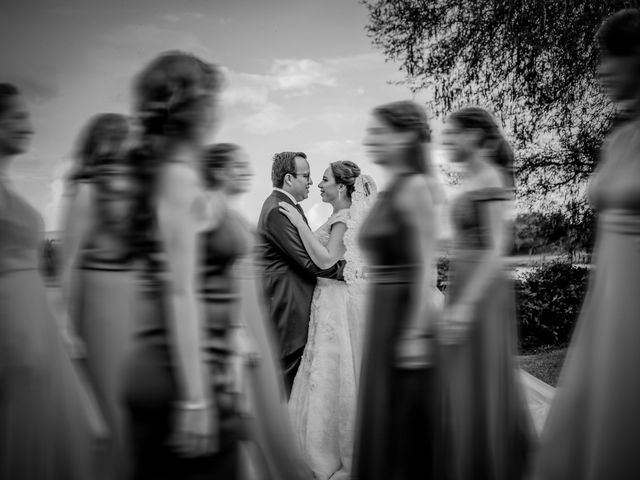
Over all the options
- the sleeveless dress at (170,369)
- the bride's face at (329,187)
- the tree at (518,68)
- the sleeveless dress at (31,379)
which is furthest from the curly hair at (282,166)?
the tree at (518,68)

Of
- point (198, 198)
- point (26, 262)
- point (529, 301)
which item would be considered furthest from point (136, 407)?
point (529, 301)

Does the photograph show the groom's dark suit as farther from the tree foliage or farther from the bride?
the tree foliage

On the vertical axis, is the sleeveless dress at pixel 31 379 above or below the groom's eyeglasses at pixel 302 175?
below

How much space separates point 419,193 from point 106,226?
1.62 meters

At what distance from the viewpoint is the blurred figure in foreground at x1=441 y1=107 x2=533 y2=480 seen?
123 inches

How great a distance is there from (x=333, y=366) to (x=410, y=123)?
2.29 meters

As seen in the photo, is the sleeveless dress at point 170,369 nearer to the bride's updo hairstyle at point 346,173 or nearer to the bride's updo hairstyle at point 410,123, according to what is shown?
the bride's updo hairstyle at point 410,123

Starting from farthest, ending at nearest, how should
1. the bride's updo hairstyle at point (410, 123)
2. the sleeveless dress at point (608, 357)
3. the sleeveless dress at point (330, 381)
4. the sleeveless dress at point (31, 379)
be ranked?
the sleeveless dress at point (330, 381)
the bride's updo hairstyle at point (410, 123)
the sleeveless dress at point (31, 379)
the sleeveless dress at point (608, 357)

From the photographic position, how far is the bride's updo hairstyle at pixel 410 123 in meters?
2.75

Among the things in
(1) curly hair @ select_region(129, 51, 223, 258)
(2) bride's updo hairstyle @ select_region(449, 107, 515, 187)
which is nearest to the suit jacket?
(2) bride's updo hairstyle @ select_region(449, 107, 515, 187)

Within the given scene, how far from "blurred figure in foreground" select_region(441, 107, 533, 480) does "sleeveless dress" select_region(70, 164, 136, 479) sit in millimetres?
1681

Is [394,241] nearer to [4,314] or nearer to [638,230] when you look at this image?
[638,230]

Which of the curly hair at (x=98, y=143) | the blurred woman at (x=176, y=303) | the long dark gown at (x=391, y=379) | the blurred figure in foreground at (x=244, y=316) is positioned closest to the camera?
the blurred woman at (x=176, y=303)

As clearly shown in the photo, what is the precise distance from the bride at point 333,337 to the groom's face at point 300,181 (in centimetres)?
13
